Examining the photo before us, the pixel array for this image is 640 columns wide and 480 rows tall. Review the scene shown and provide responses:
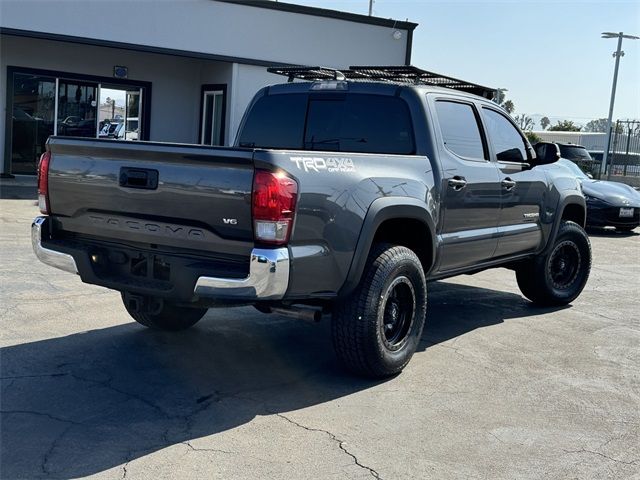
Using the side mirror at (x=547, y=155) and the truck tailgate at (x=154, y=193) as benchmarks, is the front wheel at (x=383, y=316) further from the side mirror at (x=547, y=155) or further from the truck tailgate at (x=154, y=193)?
the side mirror at (x=547, y=155)

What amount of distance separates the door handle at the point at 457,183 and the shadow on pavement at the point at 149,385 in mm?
1322

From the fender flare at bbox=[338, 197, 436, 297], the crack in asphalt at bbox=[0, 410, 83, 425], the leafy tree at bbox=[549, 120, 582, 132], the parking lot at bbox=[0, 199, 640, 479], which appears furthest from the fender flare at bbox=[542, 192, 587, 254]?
the leafy tree at bbox=[549, 120, 582, 132]

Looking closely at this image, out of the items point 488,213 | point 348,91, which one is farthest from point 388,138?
point 488,213

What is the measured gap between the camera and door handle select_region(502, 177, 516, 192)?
21.8 feet

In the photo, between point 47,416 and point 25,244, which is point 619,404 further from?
point 25,244

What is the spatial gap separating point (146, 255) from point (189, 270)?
381 mm

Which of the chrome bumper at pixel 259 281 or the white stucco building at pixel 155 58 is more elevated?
the white stucco building at pixel 155 58

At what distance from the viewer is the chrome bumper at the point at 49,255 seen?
16.0ft

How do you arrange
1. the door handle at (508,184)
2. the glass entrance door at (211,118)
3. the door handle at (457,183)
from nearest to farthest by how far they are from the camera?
the door handle at (457,183) → the door handle at (508,184) → the glass entrance door at (211,118)

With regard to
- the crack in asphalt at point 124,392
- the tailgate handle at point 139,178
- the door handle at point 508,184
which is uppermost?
the door handle at point 508,184

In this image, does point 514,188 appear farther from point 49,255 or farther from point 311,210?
point 49,255

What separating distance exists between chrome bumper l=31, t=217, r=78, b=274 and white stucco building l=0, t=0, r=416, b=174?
12089 mm

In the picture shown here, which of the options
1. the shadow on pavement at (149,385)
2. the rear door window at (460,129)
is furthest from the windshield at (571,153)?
the rear door window at (460,129)

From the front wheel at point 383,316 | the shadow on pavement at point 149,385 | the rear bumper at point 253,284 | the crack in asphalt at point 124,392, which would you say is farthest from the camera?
the front wheel at point 383,316
